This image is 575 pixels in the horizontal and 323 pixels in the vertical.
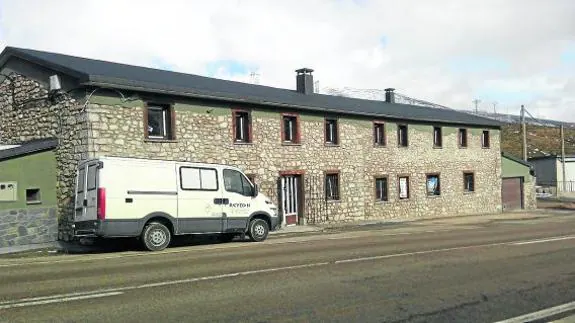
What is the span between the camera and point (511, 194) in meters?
39.0

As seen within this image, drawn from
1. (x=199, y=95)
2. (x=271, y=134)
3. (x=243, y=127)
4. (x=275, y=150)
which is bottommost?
(x=275, y=150)

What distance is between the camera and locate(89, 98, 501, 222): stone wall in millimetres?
19438

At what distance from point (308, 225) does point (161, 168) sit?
10455 mm

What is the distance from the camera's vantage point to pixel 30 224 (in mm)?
17562

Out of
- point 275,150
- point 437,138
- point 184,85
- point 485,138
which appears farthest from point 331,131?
point 485,138

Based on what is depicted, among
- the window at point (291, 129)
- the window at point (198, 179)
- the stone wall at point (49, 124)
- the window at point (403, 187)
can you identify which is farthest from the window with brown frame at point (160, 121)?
the window at point (403, 187)

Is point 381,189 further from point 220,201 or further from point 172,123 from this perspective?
point 220,201

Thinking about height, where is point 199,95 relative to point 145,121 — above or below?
above

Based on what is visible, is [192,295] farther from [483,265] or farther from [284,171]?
[284,171]

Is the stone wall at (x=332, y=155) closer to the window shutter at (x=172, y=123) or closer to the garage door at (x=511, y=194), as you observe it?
the window shutter at (x=172, y=123)

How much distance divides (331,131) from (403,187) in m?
6.13

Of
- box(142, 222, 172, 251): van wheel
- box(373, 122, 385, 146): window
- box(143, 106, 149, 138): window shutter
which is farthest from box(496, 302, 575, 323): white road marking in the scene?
box(373, 122, 385, 146): window

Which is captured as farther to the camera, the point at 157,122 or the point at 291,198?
the point at 291,198

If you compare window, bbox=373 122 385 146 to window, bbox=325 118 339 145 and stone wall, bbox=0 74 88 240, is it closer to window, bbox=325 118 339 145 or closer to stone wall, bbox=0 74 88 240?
window, bbox=325 118 339 145
